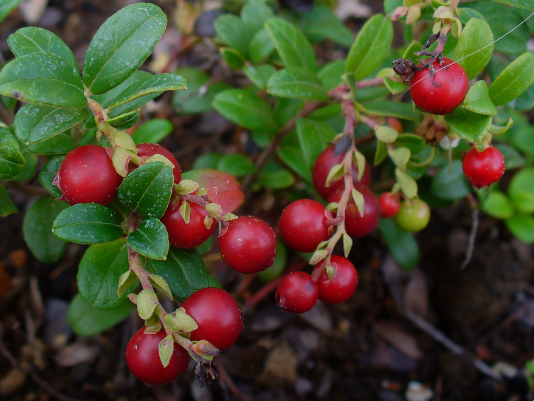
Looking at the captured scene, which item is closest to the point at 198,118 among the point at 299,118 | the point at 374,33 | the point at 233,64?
the point at 233,64

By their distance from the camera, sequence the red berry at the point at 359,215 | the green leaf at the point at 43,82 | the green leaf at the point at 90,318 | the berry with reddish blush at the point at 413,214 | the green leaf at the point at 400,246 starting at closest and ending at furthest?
the green leaf at the point at 43,82 → the red berry at the point at 359,215 → the berry with reddish blush at the point at 413,214 → the green leaf at the point at 90,318 → the green leaf at the point at 400,246

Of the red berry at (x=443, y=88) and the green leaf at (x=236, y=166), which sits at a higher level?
the red berry at (x=443, y=88)

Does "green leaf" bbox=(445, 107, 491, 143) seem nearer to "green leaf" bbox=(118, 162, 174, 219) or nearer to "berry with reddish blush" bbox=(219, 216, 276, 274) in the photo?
"berry with reddish blush" bbox=(219, 216, 276, 274)

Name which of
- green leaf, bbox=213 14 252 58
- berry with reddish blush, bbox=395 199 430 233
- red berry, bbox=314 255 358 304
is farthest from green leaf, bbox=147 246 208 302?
green leaf, bbox=213 14 252 58

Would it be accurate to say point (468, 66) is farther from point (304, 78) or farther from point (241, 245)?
point (241, 245)

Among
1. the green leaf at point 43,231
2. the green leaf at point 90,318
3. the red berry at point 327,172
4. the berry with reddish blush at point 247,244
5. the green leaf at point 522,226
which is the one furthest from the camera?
the green leaf at point 522,226

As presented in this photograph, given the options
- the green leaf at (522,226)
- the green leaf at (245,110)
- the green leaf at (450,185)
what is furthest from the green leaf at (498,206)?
the green leaf at (245,110)

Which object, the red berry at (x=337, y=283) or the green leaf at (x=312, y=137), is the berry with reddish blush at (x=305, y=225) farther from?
the green leaf at (x=312, y=137)
